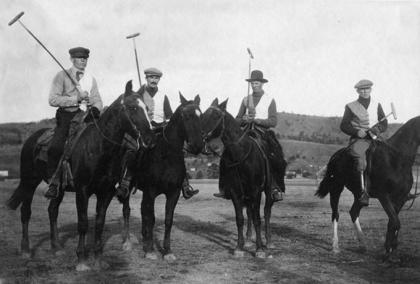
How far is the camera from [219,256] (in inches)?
331

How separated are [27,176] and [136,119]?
3397 millimetres

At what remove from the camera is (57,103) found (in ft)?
26.5

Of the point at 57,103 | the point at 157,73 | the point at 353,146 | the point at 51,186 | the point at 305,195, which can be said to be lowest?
the point at 305,195

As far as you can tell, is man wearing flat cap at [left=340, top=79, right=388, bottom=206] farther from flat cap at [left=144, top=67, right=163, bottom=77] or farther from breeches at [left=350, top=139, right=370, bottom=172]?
flat cap at [left=144, top=67, right=163, bottom=77]

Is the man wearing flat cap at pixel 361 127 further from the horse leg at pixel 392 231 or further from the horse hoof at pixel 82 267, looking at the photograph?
the horse hoof at pixel 82 267

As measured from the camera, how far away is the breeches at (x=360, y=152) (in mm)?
8648

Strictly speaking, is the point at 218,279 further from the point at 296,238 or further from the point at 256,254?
the point at 296,238

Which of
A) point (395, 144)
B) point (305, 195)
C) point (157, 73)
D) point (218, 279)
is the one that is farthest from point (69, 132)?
point (305, 195)

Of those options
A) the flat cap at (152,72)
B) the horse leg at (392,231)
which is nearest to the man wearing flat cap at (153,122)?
the flat cap at (152,72)

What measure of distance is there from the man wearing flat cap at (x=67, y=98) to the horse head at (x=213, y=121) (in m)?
1.86

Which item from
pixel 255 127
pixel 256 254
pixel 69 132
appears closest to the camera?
pixel 69 132

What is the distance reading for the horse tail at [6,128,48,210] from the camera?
892cm

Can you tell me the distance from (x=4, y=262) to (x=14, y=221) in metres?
5.36

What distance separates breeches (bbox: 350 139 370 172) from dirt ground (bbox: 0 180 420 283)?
1656mm
